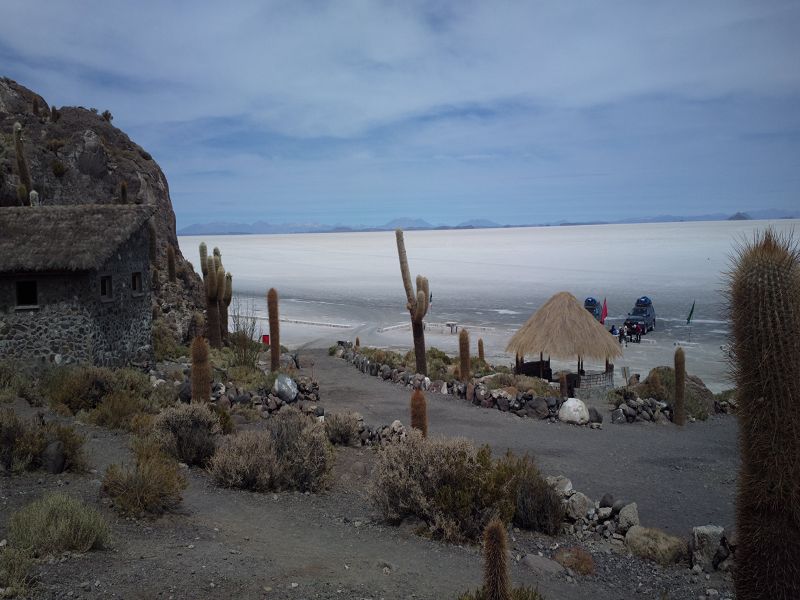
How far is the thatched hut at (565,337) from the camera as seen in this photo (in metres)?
22.4

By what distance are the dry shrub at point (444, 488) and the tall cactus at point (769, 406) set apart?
11.5 feet

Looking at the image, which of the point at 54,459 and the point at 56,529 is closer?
the point at 56,529

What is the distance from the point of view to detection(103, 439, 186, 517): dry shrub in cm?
817

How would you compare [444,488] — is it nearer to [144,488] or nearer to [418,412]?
[144,488]

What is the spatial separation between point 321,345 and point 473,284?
48697mm

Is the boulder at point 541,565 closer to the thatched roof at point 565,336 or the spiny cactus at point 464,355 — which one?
the spiny cactus at point 464,355

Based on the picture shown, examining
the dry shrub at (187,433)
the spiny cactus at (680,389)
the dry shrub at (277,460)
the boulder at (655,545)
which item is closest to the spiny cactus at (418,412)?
the dry shrub at (277,460)

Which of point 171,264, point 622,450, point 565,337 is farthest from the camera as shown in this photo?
point 171,264

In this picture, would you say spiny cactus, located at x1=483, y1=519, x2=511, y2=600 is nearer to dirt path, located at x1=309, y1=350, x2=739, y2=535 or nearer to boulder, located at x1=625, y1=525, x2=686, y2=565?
boulder, located at x1=625, y1=525, x2=686, y2=565

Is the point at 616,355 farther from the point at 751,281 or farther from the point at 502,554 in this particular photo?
the point at 502,554

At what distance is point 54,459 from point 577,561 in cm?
735

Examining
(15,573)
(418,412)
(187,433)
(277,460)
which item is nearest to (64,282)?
(187,433)

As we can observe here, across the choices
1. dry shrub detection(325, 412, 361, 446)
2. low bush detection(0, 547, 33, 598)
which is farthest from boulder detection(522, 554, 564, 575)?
dry shrub detection(325, 412, 361, 446)

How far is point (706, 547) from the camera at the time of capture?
8578 mm
